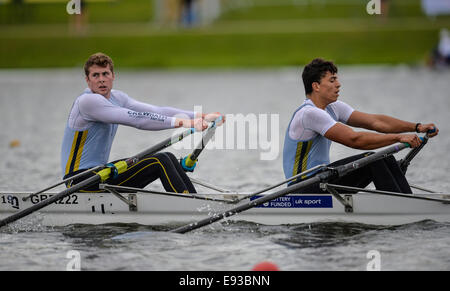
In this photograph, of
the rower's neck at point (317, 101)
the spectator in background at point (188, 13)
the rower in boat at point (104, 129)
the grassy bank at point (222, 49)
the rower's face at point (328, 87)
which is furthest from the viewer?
the spectator in background at point (188, 13)

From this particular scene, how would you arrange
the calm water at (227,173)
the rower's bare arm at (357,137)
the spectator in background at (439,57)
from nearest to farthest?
the calm water at (227,173) < the rower's bare arm at (357,137) < the spectator in background at (439,57)

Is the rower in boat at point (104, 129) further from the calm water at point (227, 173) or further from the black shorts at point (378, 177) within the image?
the black shorts at point (378, 177)

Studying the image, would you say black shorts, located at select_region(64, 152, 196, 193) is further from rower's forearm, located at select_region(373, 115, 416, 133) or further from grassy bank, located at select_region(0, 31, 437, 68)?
grassy bank, located at select_region(0, 31, 437, 68)

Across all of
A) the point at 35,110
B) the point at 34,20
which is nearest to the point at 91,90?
the point at 35,110

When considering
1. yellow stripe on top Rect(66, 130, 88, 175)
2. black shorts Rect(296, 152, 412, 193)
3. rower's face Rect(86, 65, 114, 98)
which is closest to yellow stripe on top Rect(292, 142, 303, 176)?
black shorts Rect(296, 152, 412, 193)

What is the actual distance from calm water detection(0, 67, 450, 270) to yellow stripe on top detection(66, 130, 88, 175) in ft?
2.26

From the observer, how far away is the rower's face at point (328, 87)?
8461 mm

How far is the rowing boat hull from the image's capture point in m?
8.62

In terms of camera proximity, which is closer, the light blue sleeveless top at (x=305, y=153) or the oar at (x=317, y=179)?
the oar at (x=317, y=179)

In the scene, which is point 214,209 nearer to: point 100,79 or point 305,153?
point 305,153

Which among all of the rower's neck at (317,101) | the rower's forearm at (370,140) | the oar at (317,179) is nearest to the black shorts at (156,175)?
the oar at (317,179)

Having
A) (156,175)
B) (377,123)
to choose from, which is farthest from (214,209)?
(377,123)

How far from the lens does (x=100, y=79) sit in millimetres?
8812

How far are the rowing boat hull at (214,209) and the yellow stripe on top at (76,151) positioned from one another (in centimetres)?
33
